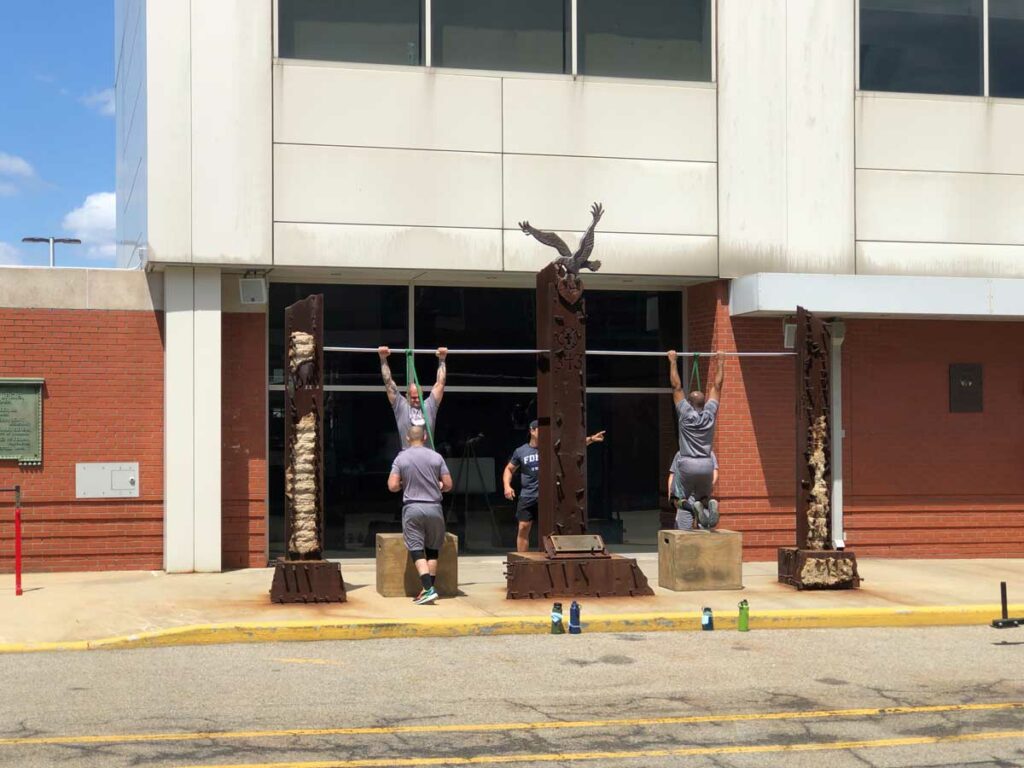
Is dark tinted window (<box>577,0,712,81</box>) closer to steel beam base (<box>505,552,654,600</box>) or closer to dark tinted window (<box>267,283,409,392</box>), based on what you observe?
dark tinted window (<box>267,283,409,392</box>)

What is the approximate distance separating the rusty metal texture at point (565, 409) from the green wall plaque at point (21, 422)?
6.23 metres

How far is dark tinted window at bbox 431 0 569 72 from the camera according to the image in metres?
17.1

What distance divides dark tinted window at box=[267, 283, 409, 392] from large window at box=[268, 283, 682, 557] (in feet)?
0.04

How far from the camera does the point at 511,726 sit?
830 centimetres

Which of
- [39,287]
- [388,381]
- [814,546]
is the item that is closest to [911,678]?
[814,546]

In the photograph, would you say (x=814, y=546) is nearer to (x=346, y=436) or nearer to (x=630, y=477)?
(x=630, y=477)

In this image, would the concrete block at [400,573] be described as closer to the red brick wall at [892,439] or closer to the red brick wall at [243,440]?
the red brick wall at [243,440]

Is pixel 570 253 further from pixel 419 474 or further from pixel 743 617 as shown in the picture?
pixel 743 617

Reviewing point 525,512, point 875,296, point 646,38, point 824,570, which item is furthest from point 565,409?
point 646,38

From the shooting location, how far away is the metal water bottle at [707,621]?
12.5 metres

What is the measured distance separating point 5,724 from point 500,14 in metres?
11.4

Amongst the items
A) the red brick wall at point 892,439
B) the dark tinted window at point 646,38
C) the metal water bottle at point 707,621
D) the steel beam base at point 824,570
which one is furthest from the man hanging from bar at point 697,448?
the dark tinted window at point 646,38

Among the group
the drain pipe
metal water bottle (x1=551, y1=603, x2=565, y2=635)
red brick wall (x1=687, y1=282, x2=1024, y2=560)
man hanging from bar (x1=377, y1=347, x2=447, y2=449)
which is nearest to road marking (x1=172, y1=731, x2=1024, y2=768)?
metal water bottle (x1=551, y1=603, x2=565, y2=635)

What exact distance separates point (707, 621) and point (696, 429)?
3.25 m
